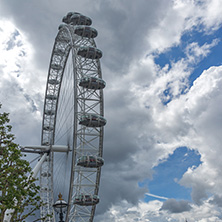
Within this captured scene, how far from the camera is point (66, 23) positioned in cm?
4844

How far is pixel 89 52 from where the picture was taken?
128ft

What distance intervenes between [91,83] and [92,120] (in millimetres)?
4602

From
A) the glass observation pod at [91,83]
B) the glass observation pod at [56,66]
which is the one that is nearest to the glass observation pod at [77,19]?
the glass observation pod at [56,66]

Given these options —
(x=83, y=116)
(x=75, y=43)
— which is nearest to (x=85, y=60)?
(x=75, y=43)

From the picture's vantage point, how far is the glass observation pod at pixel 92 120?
115 feet

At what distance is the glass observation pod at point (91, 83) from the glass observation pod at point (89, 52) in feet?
13.0

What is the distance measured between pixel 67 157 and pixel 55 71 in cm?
1898

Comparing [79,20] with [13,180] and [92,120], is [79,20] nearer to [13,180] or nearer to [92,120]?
[92,120]

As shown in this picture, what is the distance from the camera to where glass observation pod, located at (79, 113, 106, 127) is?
34969mm

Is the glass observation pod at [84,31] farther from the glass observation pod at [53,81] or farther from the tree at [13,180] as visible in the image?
the tree at [13,180]

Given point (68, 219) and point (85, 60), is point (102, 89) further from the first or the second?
point (68, 219)

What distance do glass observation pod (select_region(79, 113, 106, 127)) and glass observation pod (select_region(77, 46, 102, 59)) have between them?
331 inches

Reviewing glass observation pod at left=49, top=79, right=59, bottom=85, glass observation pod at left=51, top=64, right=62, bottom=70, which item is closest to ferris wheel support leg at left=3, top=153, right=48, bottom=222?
glass observation pod at left=49, top=79, right=59, bottom=85

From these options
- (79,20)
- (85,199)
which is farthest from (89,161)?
(79,20)
